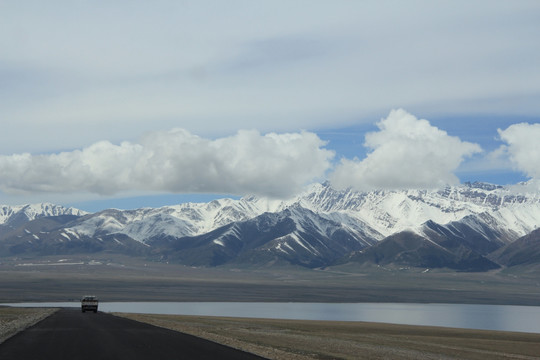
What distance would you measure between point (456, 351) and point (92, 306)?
60997mm

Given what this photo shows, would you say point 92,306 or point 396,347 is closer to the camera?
point 396,347

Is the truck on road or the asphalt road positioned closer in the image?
the asphalt road

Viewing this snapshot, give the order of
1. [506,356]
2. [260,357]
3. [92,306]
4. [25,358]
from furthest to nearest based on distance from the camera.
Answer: [92,306] → [506,356] → [260,357] → [25,358]

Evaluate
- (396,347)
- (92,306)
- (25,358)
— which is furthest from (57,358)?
(92,306)

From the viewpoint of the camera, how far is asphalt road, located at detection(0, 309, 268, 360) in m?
42.9

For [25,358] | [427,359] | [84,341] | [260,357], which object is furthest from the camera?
[427,359]

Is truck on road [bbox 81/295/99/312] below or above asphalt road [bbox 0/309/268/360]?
below

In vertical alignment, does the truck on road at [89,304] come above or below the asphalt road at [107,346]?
below

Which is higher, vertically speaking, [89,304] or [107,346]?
[107,346]

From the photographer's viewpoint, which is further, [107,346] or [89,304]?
[89,304]

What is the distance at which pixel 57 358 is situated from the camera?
134 feet

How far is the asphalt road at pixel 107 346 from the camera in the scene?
42875 mm

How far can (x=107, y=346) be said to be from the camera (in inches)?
1911

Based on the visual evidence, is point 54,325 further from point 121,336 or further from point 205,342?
point 205,342
